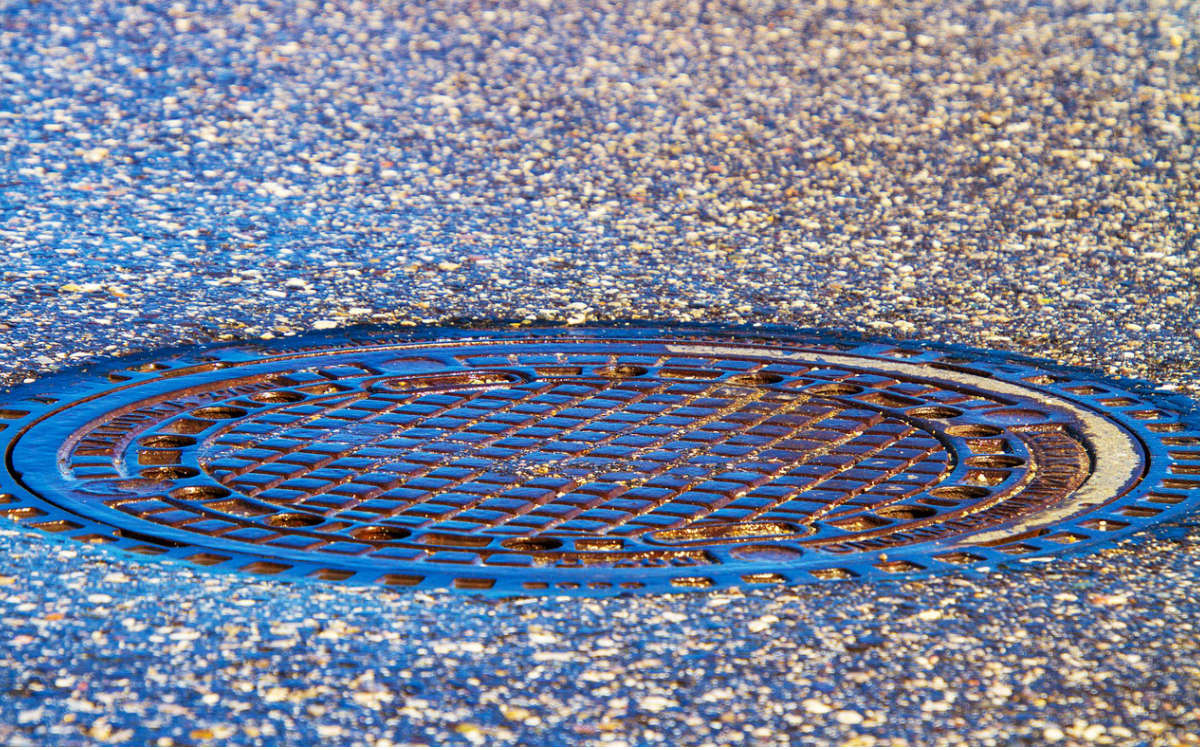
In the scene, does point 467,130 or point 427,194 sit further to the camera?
point 467,130

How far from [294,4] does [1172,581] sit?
5.66 m

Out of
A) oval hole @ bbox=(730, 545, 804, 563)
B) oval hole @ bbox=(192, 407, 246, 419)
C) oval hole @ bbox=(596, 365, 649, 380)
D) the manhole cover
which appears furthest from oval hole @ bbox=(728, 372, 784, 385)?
oval hole @ bbox=(192, 407, 246, 419)

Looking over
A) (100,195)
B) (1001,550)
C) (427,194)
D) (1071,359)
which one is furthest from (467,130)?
(1001,550)

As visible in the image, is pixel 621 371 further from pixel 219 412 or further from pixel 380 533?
pixel 380 533

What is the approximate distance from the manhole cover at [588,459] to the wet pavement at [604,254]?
0.42 feet

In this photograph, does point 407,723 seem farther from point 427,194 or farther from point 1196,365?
point 427,194

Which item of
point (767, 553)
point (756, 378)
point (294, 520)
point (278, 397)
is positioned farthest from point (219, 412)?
point (767, 553)

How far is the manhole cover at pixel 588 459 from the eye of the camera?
286cm

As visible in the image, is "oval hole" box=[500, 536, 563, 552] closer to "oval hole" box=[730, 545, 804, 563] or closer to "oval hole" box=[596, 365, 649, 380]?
"oval hole" box=[730, 545, 804, 563]

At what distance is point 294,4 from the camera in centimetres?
753

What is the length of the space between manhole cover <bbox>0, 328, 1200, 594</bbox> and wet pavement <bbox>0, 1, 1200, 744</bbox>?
0.42 feet

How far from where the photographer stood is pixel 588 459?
10.8ft

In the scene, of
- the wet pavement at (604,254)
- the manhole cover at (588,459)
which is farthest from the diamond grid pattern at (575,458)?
the wet pavement at (604,254)

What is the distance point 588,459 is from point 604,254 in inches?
68.2
